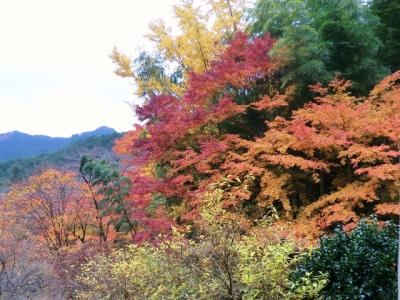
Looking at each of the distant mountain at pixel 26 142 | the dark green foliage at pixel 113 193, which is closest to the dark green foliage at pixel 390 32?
the dark green foliage at pixel 113 193

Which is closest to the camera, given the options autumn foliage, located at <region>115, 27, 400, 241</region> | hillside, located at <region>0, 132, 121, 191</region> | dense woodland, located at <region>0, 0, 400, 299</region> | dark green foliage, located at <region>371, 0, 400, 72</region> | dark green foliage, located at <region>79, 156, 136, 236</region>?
dense woodland, located at <region>0, 0, 400, 299</region>

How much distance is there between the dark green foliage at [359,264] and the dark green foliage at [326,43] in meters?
5.39

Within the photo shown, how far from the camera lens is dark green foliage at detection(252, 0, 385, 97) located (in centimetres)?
1048

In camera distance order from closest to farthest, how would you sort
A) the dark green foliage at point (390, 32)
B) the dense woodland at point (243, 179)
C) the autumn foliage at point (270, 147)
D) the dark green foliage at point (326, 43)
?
the dense woodland at point (243, 179) < the autumn foliage at point (270, 147) < the dark green foliage at point (326, 43) < the dark green foliage at point (390, 32)

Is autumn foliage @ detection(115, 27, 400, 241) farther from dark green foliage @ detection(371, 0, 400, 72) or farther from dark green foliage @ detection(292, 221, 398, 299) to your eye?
dark green foliage @ detection(371, 0, 400, 72)

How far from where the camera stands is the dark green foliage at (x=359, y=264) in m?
5.82

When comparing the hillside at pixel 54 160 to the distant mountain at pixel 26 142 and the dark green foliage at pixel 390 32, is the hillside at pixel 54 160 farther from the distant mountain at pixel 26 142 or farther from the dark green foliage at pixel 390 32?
the distant mountain at pixel 26 142

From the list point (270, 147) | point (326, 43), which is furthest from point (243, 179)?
point (326, 43)

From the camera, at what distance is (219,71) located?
1060 cm

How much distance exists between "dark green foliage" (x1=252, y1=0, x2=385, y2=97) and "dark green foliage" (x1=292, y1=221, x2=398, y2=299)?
5.39 metres

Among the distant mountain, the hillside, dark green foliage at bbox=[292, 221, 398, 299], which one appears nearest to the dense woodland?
dark green foliage at bbox=[292, 221, 398, 299]

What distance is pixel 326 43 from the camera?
10.8 m

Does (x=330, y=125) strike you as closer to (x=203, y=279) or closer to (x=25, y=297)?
(x=203, y=279)

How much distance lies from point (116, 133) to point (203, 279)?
108ft
